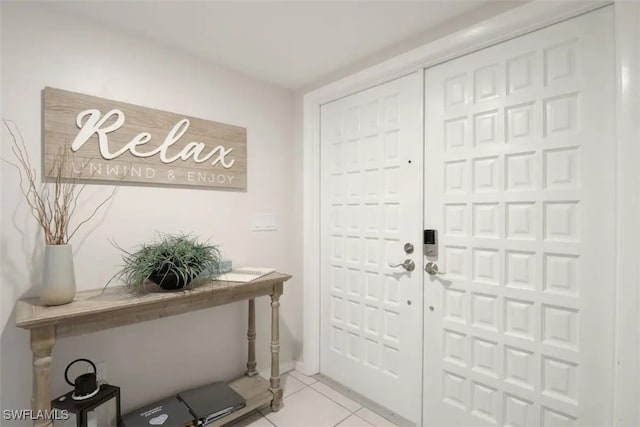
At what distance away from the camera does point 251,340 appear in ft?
7.37

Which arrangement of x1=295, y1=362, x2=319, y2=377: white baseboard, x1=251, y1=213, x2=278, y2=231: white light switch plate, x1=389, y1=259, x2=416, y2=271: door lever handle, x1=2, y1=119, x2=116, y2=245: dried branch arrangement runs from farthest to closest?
1. x1=295, y1=362, x2=319, y2=377: white baseboard
2. x1=251, y1=213, x2=278, y2=231: white light switch plate
3. x1=389, y1=259, x2=416, y2=271: door lever handle
4. x1=2, y1=119, x2=116, y2=245: dried branch arrangement

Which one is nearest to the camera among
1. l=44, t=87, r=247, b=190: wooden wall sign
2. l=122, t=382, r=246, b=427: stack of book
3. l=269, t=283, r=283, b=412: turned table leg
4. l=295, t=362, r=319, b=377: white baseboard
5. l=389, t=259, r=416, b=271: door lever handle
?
l=44, t=87, r=247, b=190: wooden wall sign

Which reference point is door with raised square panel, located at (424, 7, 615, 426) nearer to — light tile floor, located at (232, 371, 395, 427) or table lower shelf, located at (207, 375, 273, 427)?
light tile floor, located at (232, 371, 395, 427)

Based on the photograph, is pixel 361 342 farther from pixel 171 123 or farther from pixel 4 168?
pixel 4 168

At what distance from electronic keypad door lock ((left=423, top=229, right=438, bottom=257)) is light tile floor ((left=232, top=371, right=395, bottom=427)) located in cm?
109

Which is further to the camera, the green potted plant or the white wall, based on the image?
the green potted plant

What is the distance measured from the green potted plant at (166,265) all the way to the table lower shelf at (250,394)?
0.83 m

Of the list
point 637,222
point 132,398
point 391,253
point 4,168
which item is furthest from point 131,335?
point 637,222

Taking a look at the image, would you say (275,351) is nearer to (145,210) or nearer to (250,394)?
(250,394)

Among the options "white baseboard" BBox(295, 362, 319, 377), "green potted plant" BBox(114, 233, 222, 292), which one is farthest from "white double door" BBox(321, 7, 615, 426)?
"green potted plant" BBox(114, 233, 222, 292)

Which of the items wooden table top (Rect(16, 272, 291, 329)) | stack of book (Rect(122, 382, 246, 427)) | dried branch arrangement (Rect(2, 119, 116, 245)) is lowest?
stack of book (Rect(122, 382, 246, 427))

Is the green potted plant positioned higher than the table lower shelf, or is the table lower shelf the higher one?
the green potted plant

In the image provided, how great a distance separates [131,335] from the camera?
1765 millimetres

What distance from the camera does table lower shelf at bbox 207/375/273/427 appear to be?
5.78 ft
